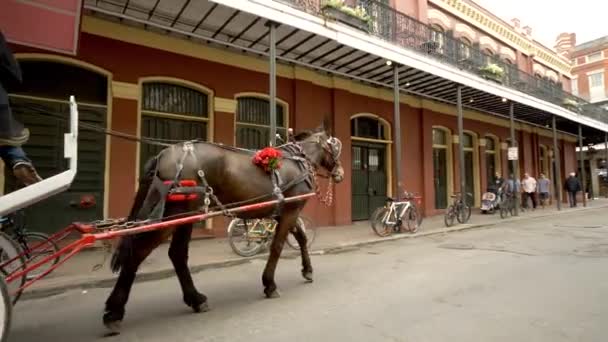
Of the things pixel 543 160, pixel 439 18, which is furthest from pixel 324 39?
pixel 543 160

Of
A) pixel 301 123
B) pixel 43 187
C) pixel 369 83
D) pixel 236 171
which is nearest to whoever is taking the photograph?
pixel 43 187

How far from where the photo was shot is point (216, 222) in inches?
350

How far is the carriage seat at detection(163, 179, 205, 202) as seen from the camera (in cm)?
344

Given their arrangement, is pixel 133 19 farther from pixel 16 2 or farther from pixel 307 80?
pixel 307 80

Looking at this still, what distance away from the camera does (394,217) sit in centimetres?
941

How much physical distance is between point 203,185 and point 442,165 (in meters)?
13.6

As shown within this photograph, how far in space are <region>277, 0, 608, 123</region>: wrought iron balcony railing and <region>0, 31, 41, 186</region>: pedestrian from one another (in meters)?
5.93

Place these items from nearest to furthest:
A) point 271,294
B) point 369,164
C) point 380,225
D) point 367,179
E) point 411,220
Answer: point 271,294 < point 380,225 < point 411,220 < point 367,179 < point 369,164

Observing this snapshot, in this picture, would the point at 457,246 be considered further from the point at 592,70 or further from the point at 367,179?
the point at 592,70

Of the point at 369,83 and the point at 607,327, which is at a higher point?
the point at 369,83

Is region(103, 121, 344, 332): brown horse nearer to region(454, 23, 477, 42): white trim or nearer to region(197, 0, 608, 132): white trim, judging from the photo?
region(197, 0, 608, 132): white trim

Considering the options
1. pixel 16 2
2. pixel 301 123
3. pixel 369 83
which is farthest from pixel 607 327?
pixel 369 83

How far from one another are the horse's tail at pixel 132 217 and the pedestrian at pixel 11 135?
36.9 inches

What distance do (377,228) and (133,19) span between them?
710 cm
